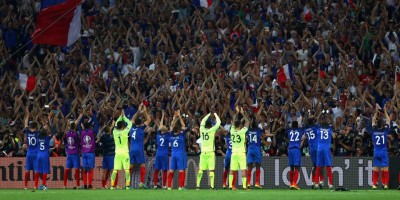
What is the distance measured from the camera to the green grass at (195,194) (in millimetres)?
36250

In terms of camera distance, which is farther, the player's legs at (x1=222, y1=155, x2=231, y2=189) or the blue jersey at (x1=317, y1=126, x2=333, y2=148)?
the player's legs at (x1=222, y1=155, x2=231, y2=189)

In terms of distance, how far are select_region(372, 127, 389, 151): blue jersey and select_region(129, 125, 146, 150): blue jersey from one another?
23.3 feet

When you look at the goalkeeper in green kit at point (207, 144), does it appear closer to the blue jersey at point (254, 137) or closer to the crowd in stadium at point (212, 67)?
the blue jersey at point (254, 137)

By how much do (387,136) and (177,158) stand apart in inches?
252

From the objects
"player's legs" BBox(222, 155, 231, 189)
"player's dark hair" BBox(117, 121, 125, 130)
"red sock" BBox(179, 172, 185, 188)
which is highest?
"player's dark hair" BBox(117, 121, 125, 130)

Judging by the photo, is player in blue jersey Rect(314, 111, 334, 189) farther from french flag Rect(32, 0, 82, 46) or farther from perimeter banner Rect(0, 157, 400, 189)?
french flag Rect(32, 0, 82, 46)

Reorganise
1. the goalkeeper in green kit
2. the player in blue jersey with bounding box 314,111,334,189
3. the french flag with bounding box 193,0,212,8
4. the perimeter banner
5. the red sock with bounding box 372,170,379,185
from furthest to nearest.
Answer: the french flag with bounding box 193,0,212,8
the perimeter banner
the red sock with bounding box 372,170,379,185
the goalkeeper in green kit
the player in blue jersey with bounding box 314,111,334,189

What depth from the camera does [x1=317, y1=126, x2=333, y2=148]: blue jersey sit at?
41000 millimetres

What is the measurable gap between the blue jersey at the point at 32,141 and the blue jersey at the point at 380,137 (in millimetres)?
10378

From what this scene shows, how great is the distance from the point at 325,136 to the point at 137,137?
5798mm

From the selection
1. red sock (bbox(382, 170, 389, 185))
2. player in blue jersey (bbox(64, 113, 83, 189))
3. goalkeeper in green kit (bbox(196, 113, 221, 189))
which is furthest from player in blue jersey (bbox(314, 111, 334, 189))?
player in blue jersey (bbox(64, 113, 83, 189))

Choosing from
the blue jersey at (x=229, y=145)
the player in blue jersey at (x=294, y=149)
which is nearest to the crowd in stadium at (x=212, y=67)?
the blue jersey at (x=229, y=145)

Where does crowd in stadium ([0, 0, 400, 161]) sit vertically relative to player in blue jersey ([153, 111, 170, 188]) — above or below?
Answer: above

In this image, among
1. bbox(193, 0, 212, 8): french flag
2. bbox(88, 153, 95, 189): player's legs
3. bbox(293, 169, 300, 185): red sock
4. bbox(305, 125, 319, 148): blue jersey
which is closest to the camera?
bbox(305, 125, 319, 148): blue jersey
